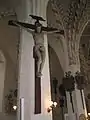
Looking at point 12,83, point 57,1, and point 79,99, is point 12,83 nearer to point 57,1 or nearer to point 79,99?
point 79,99

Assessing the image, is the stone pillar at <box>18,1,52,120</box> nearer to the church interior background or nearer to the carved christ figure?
the church interior background

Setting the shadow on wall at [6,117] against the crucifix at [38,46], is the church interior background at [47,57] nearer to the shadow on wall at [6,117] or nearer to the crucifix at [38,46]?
the shadow on wall at [6,117]

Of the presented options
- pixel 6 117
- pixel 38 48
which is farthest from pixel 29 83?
pixel 6 117

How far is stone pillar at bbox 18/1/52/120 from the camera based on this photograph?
6449 mm

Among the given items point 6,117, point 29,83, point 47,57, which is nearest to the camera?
point 29,83

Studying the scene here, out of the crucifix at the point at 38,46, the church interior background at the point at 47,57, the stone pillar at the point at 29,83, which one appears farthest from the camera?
the church interior background at the point at 47,57

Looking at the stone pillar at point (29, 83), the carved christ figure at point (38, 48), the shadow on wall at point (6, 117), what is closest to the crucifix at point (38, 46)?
the carved christ figure at point (38, 48)

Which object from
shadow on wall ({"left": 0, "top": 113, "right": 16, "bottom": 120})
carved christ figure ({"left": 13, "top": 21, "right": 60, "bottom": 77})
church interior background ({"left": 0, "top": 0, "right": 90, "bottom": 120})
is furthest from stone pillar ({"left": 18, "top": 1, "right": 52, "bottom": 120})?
shadow on wall ({"left": 0, "top": 113, "right": 16, "bottom": 120})

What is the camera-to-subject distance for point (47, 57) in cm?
736

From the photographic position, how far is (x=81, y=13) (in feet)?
34.5

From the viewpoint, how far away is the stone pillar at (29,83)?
6.45m

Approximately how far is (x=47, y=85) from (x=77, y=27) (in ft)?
14.7

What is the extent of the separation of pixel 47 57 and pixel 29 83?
1103 mm

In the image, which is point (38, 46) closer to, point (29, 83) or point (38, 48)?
point (38, 48)
